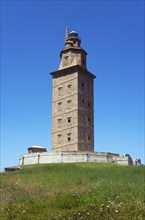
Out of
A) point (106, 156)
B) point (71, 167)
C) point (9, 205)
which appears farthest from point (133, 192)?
point (106, 156)

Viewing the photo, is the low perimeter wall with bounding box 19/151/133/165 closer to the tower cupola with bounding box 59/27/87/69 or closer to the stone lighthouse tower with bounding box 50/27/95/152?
the stone lighthouse tower with bounding box 50/27/95/152

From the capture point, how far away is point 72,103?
6519 cm

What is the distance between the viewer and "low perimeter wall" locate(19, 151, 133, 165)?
59.1m

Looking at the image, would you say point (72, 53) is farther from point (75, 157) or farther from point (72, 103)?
point (75, 157)

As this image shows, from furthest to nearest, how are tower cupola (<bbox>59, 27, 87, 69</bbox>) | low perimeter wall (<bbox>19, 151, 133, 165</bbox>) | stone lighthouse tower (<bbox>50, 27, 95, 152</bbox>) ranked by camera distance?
tower cupola (<bbox>59, 27, 87, 69</bbox>) → stone lighthouse tower (<bbox>50, 27, 95, 152</bbox>) → low perimeter wall (<bbox>19, 151, 133, 165</bbox>)

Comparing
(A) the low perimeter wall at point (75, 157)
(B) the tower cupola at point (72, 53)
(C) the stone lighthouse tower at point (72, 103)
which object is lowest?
(A) the low perimeter wall at point (75, 157)

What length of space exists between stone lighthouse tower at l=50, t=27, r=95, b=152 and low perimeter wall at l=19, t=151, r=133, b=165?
10.3 feet

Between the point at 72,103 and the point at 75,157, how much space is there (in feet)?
36.0

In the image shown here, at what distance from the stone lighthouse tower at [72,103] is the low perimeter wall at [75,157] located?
124 inches

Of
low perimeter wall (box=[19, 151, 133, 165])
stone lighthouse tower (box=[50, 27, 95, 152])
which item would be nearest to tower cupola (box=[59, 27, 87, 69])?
stone lighthouse tower (box=[50, 27, 95, 152])

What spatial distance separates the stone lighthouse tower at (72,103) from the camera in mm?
63781

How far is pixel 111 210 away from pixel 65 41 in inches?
2367

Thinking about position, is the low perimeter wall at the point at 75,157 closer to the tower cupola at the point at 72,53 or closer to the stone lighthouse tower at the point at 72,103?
the stone lighthouse tower at the point at 72,103

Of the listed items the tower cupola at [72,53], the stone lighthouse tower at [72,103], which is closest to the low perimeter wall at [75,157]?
the stone lighthouse tower at [72,103]
